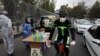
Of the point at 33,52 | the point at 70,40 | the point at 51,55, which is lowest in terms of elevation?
the point at 51,55

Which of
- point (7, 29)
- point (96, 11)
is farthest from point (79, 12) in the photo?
point (7, 29)

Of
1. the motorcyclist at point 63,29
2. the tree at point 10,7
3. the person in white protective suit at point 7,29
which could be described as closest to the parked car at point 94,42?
the motorcyclist at point 63,29

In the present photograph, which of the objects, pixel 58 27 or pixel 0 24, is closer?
pixel 58 27

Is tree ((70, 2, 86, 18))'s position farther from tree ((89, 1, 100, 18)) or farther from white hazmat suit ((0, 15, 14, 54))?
white hazmat suit ((0, 15, 14, 54))

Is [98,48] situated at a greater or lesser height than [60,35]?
lesser

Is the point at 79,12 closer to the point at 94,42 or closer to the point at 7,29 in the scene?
the point at 7,29

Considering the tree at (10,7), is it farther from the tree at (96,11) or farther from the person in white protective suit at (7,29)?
the tree at (96,11)

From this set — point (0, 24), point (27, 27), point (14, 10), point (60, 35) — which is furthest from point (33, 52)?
point (14, 10)

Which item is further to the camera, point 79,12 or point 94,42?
point 79,12

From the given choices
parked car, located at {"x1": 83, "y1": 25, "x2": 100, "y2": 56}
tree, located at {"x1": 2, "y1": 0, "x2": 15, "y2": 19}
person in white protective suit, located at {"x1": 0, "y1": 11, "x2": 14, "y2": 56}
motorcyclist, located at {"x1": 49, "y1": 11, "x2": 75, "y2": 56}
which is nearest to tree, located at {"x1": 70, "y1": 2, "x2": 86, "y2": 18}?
tree, located at {"x1": 2, "y1": 0, "x2": 15, "y2": 19}

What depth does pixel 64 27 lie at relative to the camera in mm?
6242

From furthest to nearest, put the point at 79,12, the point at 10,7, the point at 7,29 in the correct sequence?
the point at 79,12
the point at 10,7
the point at 7,29

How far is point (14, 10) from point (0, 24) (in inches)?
403

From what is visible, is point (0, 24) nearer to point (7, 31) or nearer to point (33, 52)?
point (7, 31)
